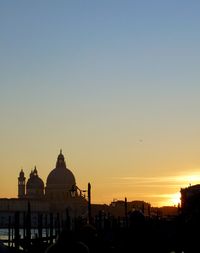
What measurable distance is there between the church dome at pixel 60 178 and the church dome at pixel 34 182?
562 inches

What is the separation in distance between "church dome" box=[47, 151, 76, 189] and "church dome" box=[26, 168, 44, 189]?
14263mm

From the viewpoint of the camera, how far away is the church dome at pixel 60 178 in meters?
158

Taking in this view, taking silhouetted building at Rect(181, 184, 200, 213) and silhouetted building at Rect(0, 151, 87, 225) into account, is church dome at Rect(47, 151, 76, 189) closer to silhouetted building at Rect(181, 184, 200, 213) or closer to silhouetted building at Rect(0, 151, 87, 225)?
silhouetted building at Rect(0, 151, 87, 225)

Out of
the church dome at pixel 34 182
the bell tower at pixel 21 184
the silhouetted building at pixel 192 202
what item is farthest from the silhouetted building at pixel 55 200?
the silhouetted building at pixel 192 202

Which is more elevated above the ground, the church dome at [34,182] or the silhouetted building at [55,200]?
the church dome at [34,182]

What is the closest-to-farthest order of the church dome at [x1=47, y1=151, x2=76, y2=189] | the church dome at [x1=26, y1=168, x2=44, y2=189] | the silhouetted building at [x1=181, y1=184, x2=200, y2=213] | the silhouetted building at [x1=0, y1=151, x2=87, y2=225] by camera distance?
the silhouetted building at [x1=181, y1=184, x2=200, y2=213], the silhouetted building at [x1=0, y1=151, x2=87, y2=225], the church dome at [x1=47, y1=151, x2=76, y2=189], the church dome at [x1=26, y1=168, x2=44, y2=189]

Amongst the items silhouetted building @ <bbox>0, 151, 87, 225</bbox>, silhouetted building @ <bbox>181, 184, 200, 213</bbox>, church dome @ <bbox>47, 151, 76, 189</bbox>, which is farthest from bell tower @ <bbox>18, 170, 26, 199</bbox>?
silhouetted building @ <bbox>181, 184, 200, 213</bbox>

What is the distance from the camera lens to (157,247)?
8719 mm

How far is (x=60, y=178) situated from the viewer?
158375 millimetres

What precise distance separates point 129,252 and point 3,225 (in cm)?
13492

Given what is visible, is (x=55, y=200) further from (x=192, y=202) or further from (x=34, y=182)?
(x=192, y=202)

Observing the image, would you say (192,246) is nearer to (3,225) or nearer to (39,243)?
(39,243)

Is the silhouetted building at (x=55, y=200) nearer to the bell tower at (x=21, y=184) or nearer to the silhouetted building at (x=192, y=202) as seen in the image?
the bell tower at (x=21, y=184)

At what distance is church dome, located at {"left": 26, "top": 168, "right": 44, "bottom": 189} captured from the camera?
177 m
